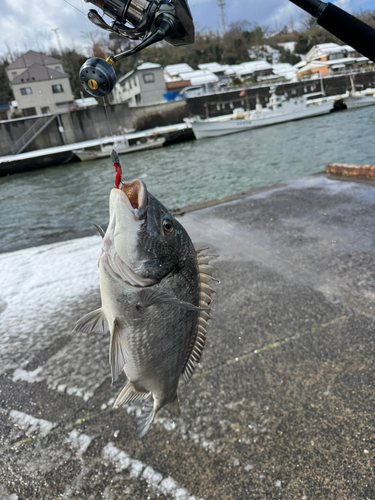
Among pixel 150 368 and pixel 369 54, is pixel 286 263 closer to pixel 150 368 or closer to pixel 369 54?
pixel 369 54

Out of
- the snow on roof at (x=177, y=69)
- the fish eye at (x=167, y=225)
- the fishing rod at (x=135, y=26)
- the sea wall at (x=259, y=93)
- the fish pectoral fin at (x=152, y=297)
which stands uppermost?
the snow on roof at (x=177, y=69)

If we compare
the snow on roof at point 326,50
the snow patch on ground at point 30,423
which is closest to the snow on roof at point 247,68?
the snow on roof at point 326,50

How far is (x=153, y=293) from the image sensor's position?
56.1 inches

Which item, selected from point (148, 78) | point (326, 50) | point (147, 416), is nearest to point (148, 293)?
point (147, 416)

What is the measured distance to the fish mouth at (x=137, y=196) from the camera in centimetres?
130

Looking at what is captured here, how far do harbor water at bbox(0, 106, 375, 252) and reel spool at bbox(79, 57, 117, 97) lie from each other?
23.8 feet

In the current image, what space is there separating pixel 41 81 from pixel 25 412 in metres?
54.5

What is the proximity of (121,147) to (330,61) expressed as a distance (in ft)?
170

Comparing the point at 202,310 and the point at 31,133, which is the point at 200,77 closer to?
the point at 31,133

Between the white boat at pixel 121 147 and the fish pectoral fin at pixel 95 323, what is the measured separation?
2927cm

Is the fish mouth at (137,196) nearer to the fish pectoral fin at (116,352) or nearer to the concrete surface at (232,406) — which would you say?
the fish pectoral fin at (116,352)

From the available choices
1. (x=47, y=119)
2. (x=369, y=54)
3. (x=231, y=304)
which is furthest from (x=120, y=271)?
(x=47, y=119)

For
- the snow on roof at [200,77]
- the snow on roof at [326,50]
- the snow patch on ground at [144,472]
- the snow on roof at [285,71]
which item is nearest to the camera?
the snow patch on ground at [144,472]

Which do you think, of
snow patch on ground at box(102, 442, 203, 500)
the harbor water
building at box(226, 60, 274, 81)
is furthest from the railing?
building at box(226, 60, 274, 81)
